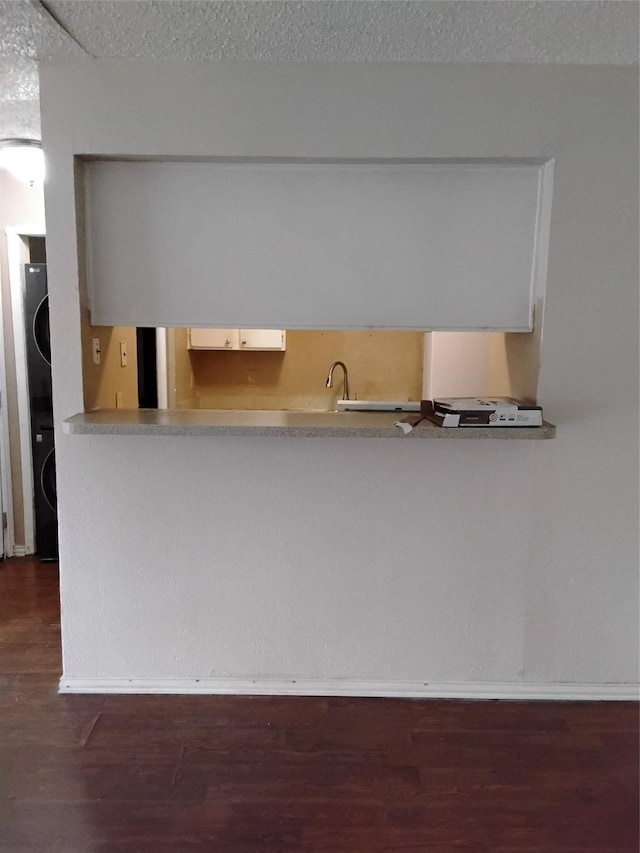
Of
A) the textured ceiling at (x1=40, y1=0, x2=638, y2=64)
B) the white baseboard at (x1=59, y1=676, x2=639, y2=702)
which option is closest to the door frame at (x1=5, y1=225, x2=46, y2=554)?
the white baseboard at (x1=59, y1=676, x2=639, y2=702)

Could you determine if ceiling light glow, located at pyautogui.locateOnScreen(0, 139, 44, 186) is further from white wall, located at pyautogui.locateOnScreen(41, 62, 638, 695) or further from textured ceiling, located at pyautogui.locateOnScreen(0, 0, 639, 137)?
white wall, located at pyautogui.locateOnScreen(41, 62, 638, 695)

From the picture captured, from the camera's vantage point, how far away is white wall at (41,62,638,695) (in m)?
1.97

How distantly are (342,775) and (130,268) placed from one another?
198 centimetres

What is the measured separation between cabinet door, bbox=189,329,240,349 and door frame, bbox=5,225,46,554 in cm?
117

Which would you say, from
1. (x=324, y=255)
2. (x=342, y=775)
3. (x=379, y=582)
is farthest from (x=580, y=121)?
(x=342, y=775)

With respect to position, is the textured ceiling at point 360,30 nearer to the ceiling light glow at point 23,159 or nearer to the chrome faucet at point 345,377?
the ceiling light glow at point 23,159

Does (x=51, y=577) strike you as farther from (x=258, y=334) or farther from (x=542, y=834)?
(x=542, y=834)

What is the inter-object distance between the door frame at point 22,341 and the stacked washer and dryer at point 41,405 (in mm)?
39

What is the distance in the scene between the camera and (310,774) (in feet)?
6.10

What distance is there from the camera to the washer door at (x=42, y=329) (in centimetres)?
343

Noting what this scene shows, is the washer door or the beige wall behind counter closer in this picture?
the washer door

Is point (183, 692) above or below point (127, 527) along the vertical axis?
below

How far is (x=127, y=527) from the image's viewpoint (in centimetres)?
221

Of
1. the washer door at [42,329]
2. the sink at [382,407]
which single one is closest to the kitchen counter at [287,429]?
the sink at [382,407]
